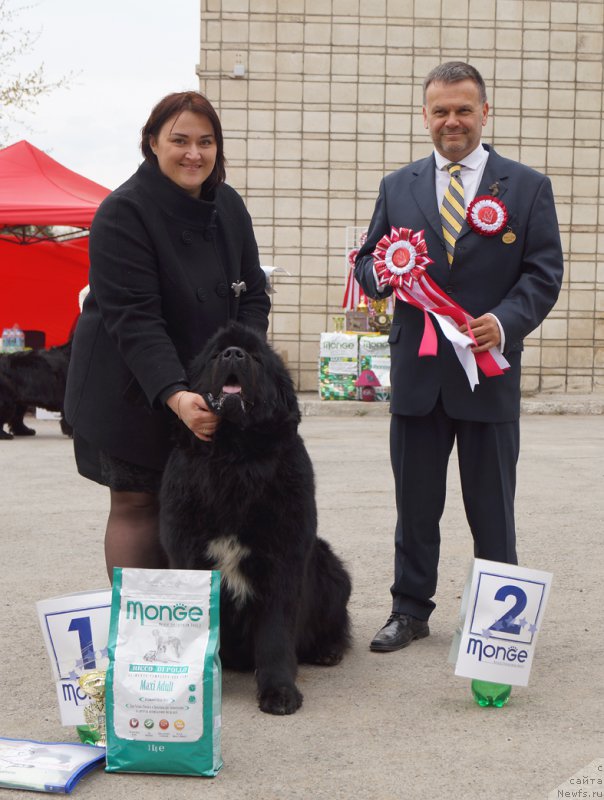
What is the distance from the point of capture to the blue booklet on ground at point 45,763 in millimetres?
2291

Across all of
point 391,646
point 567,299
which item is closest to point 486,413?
point 391,646

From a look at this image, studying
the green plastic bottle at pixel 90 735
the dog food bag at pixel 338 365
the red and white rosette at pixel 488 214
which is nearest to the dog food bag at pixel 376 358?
the dog food bag at pixel 338 365

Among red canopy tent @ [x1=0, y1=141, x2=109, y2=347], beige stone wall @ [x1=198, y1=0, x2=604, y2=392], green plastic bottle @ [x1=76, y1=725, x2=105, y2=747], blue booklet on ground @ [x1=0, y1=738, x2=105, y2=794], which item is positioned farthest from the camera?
beige stone wall @ [x1=198, y1=0, x2=604, y2=392]

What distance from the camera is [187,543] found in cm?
290

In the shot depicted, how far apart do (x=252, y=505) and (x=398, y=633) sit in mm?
916

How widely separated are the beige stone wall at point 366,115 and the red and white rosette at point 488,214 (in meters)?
8.88

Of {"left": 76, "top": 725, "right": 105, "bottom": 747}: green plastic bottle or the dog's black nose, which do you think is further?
the dog's black nose

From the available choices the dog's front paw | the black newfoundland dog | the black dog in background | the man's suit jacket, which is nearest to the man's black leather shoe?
the black newfoundland dog

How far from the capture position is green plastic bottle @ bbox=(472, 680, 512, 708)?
2857 millimetres

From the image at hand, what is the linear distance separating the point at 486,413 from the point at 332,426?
22.4 ft

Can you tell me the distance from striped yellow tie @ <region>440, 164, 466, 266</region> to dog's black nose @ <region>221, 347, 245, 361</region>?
0.97 m

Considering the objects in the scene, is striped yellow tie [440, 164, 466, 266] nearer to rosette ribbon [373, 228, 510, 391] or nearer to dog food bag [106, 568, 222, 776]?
rosette ribbon [373, 228, 510, 391]

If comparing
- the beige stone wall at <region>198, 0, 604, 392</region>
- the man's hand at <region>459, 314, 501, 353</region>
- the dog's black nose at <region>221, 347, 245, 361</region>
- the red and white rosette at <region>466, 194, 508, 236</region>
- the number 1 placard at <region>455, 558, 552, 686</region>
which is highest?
the beige stone wall at <region>198, 0, 604, 392</region>

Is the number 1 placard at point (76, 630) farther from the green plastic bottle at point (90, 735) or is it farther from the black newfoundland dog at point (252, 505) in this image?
the black newfoundland dog at point (252, 505)
